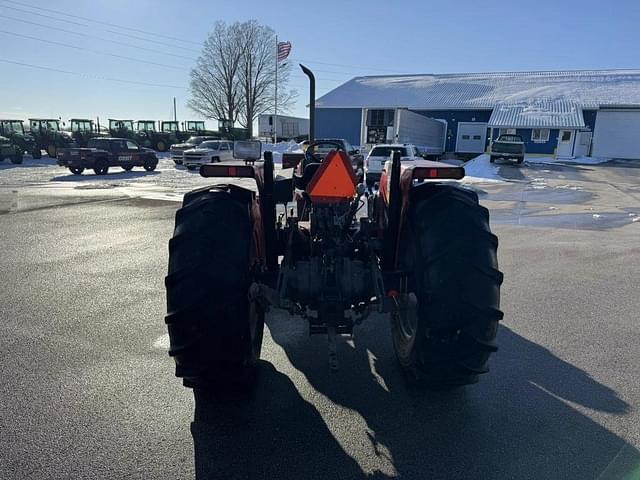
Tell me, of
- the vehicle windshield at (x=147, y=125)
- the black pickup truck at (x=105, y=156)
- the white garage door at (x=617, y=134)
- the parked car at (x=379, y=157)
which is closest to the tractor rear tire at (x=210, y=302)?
the parked car at (x=379, y=157)

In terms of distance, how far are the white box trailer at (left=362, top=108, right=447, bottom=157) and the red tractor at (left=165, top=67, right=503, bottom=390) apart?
87.5 ft

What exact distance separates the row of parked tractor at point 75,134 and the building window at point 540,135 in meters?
28.0

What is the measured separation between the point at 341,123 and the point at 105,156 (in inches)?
878

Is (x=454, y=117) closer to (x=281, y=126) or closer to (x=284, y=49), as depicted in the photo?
(x=284, y=49)

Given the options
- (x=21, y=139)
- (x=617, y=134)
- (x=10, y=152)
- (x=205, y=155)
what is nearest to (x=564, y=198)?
(x=205, y=155)

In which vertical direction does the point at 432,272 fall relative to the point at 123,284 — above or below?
above

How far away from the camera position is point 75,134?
34.2 meters

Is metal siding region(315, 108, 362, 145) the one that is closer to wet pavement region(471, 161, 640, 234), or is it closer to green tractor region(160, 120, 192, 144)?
green tractor region(160, 120, 192, 144)

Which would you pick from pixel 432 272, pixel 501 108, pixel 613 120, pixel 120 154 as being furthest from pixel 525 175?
pixel 432 272

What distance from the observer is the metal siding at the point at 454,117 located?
35.1m

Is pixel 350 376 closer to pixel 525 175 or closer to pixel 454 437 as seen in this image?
pixel 454 437

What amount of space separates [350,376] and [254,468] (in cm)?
119

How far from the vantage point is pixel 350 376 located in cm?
346

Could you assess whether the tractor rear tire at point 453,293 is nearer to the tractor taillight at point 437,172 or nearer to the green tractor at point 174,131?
the tractor taillight at point 437,172
